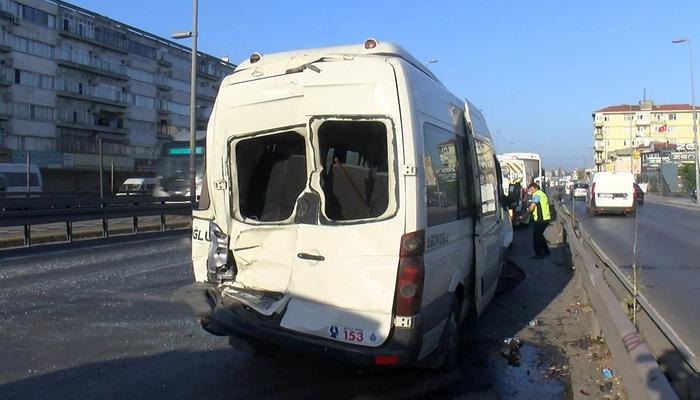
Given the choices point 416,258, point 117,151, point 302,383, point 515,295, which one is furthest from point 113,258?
point 117,151

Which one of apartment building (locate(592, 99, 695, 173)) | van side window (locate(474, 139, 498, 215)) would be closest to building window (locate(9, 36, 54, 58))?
van side window (locate(474, 139, 498, 215))

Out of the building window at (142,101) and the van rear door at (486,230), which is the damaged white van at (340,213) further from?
the building window at (142,101)

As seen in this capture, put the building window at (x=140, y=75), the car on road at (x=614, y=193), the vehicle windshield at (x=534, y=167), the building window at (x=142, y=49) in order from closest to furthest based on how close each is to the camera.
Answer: the car on road at (x=614, y=193)
the vehicle windshield at (x=534, y=167)
the building window at (x=140, y=75)
the building window at (x=142, y=49)

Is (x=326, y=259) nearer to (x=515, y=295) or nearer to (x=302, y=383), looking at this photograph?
(x=302, y=383)

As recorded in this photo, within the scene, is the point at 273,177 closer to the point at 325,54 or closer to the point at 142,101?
the point at 325,54

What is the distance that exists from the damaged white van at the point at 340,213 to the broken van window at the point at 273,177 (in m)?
0.01

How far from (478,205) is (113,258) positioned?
9.11 meters

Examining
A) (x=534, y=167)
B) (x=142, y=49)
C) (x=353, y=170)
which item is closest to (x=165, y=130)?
(x=142, y=49)

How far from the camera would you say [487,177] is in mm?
7621

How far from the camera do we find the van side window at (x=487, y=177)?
6.95 metres

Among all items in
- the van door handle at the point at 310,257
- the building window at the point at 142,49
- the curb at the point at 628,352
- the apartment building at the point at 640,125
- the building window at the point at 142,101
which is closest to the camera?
the curb at the point at 628,352

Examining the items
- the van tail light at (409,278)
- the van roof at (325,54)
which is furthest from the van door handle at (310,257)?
the van roof at (325,54)

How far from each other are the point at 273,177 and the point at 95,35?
76.6 metres

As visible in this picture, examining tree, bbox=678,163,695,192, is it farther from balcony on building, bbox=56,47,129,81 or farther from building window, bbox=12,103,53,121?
building window, bbox=12,103,53,121
